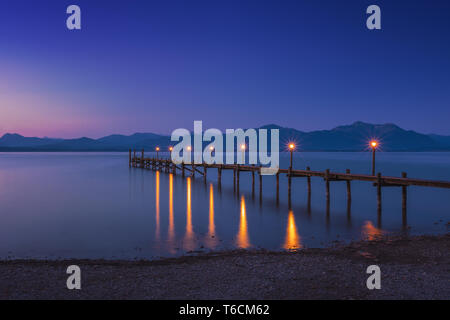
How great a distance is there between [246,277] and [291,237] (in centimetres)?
783

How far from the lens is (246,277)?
990 centimetres

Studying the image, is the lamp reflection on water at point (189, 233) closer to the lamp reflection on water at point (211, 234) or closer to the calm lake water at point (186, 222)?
the calm lake water at point (186, 222)

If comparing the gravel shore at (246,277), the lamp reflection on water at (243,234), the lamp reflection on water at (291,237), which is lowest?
the lamp reflection on water at (243,234)

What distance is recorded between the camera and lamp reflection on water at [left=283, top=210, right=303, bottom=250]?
50.8 ft

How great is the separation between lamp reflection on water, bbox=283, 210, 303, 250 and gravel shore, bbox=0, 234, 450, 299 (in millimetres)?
2453

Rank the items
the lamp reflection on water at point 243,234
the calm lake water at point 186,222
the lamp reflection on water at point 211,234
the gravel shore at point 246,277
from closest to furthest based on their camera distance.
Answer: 1. the gravel shore at point 246,277
2. the calm lake water at point 186,222
3. the lamp reflection on water at point 211,234
4. the lamp reflection on water at point 243,234

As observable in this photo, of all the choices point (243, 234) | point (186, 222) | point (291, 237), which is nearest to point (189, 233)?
point (243, 234)

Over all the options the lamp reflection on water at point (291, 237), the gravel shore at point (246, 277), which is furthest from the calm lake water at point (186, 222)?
the gravel shore at point (246, 277)

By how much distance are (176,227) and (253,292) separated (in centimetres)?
1181

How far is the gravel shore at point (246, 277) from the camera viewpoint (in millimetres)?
8648

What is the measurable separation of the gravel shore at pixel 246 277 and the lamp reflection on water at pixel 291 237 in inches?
96.6

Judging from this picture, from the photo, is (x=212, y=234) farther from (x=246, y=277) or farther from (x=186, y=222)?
(x=246, y=277)

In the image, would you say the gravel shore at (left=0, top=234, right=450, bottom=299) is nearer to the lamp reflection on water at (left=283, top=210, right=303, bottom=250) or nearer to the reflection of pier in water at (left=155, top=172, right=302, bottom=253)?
the lamp reflection on water at (left=283, top=210, right=303, bottom=250)

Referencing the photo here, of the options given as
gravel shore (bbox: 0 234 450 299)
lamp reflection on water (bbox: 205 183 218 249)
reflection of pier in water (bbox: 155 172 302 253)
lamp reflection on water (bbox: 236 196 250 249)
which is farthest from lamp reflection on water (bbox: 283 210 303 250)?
lamp reflection on water (bbox: 205 183 218 249)
